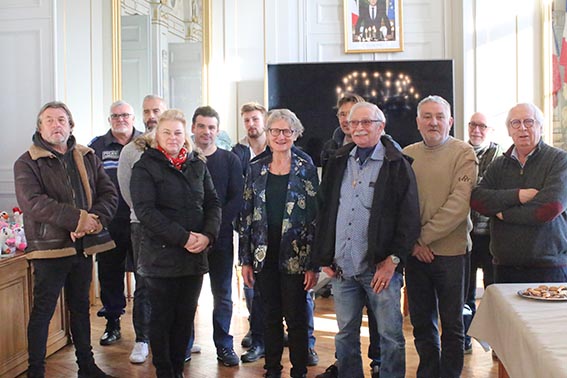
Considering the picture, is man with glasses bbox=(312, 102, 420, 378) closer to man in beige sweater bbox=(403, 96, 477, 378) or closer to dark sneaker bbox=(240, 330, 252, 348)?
man in beige sweater bbox=(403, 96, 477, 378)

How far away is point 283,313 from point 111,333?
1521 millimetres

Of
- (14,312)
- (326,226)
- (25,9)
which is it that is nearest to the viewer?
(326,226)

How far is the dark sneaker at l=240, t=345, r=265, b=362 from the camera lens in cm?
366

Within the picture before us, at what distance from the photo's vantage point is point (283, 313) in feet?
10.3

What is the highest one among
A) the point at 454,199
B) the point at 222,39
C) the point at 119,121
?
the point at 222,39

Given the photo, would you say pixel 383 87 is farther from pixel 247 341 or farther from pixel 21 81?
pixel 21 81

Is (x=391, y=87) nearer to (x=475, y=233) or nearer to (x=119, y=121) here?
(x=475, y=233)

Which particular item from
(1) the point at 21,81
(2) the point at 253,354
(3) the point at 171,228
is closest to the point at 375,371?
(2) the point at 253,354

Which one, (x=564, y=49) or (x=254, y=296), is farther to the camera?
(x=564, y=49)

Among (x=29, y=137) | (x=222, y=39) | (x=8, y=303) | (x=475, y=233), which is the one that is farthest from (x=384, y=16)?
(x=8, y=303)

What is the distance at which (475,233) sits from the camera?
395 centimetres

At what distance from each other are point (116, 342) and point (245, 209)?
62.8 inches

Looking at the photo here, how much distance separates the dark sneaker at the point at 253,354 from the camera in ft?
12.0

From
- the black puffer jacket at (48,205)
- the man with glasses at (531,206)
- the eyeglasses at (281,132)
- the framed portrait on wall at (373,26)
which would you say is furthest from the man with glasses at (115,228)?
the framed portrait on wall at (373,26)
